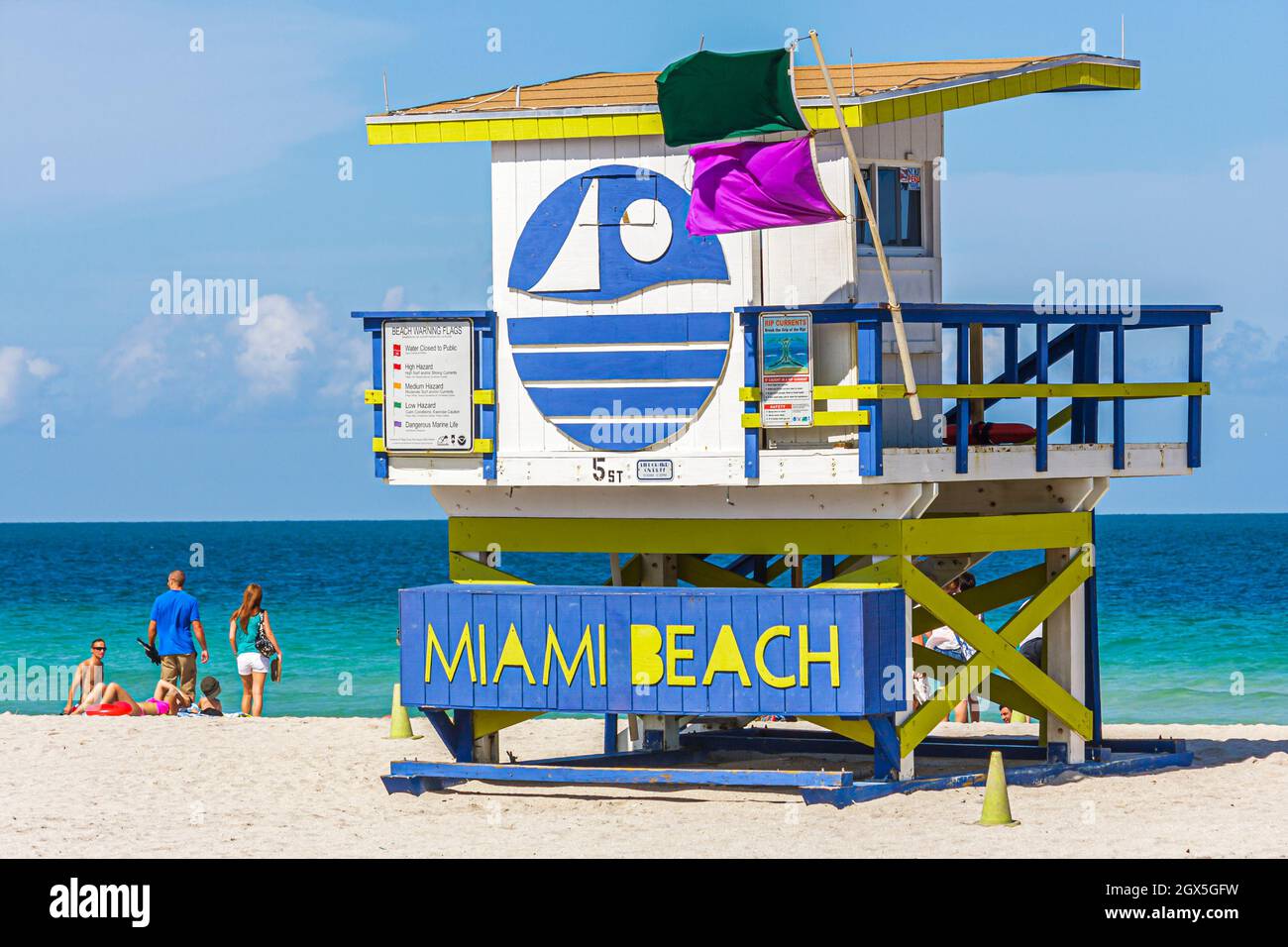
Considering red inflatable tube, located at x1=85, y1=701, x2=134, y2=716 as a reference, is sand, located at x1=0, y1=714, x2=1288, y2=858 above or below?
above

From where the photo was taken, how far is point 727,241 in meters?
16.8

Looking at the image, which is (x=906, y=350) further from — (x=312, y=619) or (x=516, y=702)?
→ (x=312, y=619)

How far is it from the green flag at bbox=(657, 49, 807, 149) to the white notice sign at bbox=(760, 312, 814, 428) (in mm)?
1442

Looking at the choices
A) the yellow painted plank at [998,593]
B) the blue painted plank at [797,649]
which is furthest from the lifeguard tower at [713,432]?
the yellow painted plank at [998,593]

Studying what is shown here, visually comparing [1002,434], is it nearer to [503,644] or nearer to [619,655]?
[619,655]

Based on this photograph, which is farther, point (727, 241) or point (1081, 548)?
point (1081, 548)

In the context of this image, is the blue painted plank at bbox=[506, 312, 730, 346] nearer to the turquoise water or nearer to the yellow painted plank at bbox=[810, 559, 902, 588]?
the yellow painted plank at bbox=[810, 559, 902, 588]

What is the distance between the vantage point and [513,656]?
56.5ft

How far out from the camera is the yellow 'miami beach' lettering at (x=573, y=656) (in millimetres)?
16922

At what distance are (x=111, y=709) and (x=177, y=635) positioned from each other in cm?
120

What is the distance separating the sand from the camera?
15.2 m

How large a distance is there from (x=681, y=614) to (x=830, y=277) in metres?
2.88

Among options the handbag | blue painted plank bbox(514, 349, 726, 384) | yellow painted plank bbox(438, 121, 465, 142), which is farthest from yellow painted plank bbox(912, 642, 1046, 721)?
the handbag

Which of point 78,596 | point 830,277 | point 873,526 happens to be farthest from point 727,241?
point 78,596
